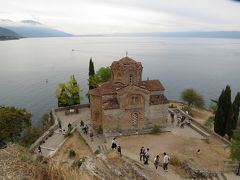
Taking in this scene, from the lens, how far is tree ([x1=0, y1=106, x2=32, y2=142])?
30.6 m

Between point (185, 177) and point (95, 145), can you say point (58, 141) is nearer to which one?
point (95, 145)

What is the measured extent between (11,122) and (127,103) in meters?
13.5

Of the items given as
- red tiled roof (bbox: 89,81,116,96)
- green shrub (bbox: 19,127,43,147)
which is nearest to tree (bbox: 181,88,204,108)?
red tiled roof (bbox: 89,81,116,96)

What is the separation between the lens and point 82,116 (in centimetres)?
3647

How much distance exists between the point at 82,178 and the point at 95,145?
1892 cm

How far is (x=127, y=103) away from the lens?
28.8 metres

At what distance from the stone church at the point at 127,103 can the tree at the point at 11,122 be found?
340 inches

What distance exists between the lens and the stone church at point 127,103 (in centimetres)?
2859

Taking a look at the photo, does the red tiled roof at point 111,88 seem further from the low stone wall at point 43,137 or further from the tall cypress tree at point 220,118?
the tall cypress tree at point 220,118

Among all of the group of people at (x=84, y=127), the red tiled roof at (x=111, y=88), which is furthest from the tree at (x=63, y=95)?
the red tiled roof at (x=111, y=88)

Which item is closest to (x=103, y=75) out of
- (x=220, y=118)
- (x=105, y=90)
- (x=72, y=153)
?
(x=105, y=90)

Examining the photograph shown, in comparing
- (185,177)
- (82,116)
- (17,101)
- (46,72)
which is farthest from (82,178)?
(46,72)

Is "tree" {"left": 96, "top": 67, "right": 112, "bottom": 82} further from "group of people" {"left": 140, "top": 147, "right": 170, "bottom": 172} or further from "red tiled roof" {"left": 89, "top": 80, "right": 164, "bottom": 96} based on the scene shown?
"group of people" {"left": 140, "top": 147, "right": 170, "bottom": 172}

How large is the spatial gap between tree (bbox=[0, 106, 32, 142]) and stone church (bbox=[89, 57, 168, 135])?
863 centimetres
